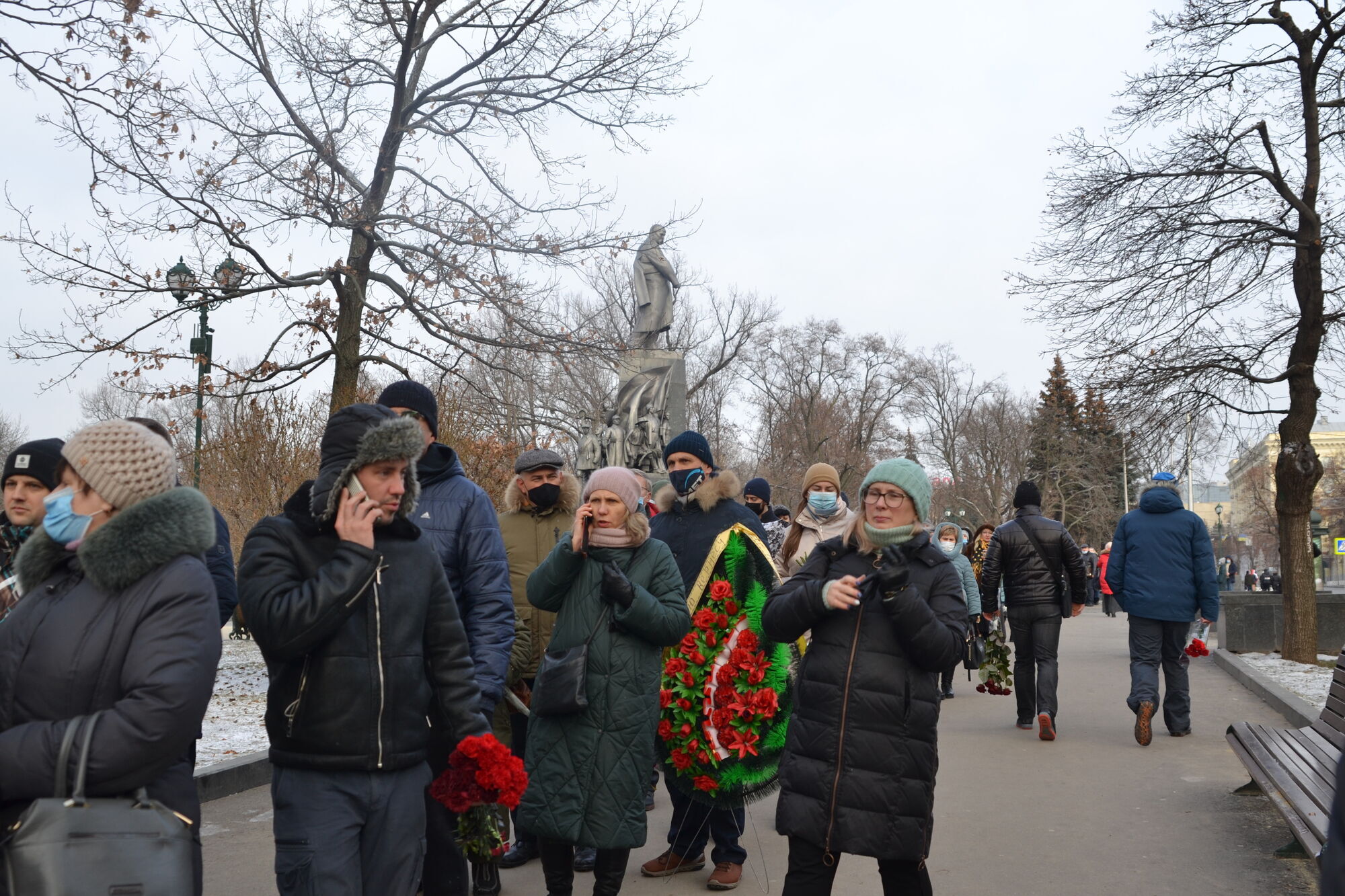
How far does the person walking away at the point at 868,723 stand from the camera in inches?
159

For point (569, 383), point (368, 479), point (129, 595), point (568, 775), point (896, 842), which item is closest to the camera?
point (129, 595)

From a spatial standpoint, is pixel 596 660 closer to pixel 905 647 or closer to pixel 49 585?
pixel 905 647

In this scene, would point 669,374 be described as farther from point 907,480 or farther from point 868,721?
point 868,721

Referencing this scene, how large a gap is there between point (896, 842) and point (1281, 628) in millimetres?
13364

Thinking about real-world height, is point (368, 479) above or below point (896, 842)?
above

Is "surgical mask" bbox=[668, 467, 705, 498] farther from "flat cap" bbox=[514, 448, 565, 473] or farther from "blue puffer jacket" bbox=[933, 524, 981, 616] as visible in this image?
"blue puffer jacket" bbox=[933, 524, 981, 616]

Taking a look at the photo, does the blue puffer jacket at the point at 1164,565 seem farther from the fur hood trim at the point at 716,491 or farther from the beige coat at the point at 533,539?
the beige coat at the point at 533,539

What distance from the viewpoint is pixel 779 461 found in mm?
53469

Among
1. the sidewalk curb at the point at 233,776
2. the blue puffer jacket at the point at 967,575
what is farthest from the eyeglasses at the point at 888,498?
the blue puffer jacket at the point at 967,575

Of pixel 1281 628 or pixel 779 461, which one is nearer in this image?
pixel 1281 628

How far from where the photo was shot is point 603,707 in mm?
4809

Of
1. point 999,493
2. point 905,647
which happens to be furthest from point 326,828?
point 999,493

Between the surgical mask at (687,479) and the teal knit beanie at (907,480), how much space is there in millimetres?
2150

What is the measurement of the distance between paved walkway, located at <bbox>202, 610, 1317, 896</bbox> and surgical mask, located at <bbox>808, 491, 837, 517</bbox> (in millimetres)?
1863
